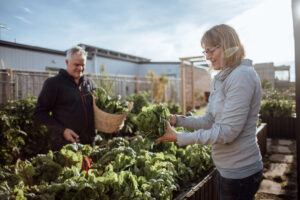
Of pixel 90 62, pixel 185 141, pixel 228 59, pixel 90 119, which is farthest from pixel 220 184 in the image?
pixel 90 62

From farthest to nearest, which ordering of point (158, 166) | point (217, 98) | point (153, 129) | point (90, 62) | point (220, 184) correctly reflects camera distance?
1. point (90, 62)
2. point (158, 166)
3. point (153, 129)
4. point (220, 184)
5. point (217, 98)

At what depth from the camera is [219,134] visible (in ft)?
4.62

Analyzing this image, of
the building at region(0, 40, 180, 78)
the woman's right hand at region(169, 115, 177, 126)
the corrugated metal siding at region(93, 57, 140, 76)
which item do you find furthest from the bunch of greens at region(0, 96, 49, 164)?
the corrugated metal siding at region(93, 57, 140, 76)

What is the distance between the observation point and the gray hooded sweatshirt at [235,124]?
4.48 feet

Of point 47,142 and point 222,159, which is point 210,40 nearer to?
point 222,159

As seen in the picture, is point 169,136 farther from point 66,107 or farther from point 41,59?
point 41,59

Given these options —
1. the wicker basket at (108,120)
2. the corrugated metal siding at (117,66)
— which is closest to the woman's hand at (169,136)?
the wicker basket at (108,120)

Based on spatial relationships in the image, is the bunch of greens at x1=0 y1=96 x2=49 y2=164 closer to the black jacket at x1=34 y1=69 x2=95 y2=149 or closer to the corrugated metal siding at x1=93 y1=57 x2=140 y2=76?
the black jacket at x1=34 y1=69 x2=95 y2=149

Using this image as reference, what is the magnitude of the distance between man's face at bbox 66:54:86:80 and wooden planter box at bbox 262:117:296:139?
6.31 meters

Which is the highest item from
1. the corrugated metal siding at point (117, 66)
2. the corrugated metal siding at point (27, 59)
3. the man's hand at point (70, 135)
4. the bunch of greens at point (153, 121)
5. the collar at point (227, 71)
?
the corrugated metal siding at point (117, 66)

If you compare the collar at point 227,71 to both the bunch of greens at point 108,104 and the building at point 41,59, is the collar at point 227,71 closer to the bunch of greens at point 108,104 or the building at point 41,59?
the bunch of greens at point 108,104

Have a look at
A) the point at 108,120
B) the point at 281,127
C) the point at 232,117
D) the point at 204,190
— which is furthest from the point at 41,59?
the point at 232,117

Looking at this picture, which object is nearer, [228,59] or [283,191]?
[228,59]

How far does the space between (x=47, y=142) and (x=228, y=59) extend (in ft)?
14.8
